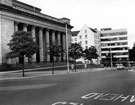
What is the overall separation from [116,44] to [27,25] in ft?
261

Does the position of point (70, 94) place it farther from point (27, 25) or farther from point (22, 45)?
point (27, 25)

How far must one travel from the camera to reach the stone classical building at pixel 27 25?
59.0 m

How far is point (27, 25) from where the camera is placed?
69688mm

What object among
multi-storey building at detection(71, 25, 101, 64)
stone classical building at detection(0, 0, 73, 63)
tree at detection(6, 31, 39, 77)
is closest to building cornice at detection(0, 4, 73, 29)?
stone classical building at detection(0, 0, 73, 63)

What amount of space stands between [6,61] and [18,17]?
1173cm

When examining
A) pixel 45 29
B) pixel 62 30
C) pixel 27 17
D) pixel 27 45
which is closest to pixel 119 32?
pixel 62 30

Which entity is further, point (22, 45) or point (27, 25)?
point (27, 25)

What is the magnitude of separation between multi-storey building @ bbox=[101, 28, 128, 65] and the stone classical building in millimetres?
50596

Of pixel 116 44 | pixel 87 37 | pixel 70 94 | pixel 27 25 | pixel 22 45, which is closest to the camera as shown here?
pixel 70 94

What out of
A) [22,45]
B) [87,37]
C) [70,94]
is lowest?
[70,94]

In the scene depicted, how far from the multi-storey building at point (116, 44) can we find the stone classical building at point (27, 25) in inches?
1992

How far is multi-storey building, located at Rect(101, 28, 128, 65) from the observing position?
450ft

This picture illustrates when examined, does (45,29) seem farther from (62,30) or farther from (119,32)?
(119,32)

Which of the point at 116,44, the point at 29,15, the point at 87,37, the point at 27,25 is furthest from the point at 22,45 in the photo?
the point at 116,44
